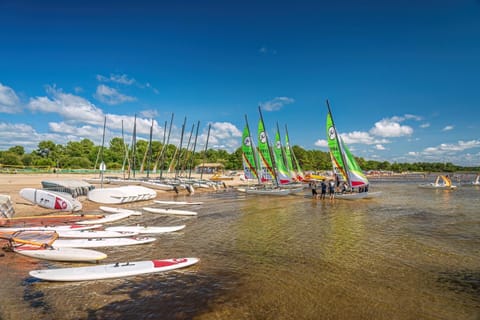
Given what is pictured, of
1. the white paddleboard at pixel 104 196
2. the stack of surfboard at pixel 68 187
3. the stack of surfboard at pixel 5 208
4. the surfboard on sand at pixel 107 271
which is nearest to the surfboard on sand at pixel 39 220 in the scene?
the stack of surfboard at pixel 5 208

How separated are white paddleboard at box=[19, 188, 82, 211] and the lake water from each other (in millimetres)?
9260

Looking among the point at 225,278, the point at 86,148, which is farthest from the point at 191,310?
the point at 86,148

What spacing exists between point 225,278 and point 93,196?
62.8 ft

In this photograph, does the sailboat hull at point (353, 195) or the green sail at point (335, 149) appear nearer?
the sailboat hull at point (353, 195)

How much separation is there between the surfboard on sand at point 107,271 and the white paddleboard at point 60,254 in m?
1.09

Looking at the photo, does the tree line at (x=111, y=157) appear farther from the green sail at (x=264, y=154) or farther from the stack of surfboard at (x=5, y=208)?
the stack of surfboard at (x=5, y=208)

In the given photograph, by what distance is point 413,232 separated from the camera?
50.8ft

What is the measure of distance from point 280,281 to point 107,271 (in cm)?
533

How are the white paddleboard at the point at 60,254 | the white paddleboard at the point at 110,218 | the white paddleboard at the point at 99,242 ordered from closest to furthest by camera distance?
the white paddleboard at the point at 60,254 < the white paddleboard at the point at 99,242 < the white paddleboard at the point at 110,218

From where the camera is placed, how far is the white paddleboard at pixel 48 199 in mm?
18656

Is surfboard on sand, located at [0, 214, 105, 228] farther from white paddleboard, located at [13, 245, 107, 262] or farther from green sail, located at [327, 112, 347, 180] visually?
green sail, located at [327, 112, 347, 180]

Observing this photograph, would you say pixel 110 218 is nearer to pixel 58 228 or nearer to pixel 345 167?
pixel 58 228

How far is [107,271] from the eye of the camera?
862 cm

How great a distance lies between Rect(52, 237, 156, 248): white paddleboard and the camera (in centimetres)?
1134
